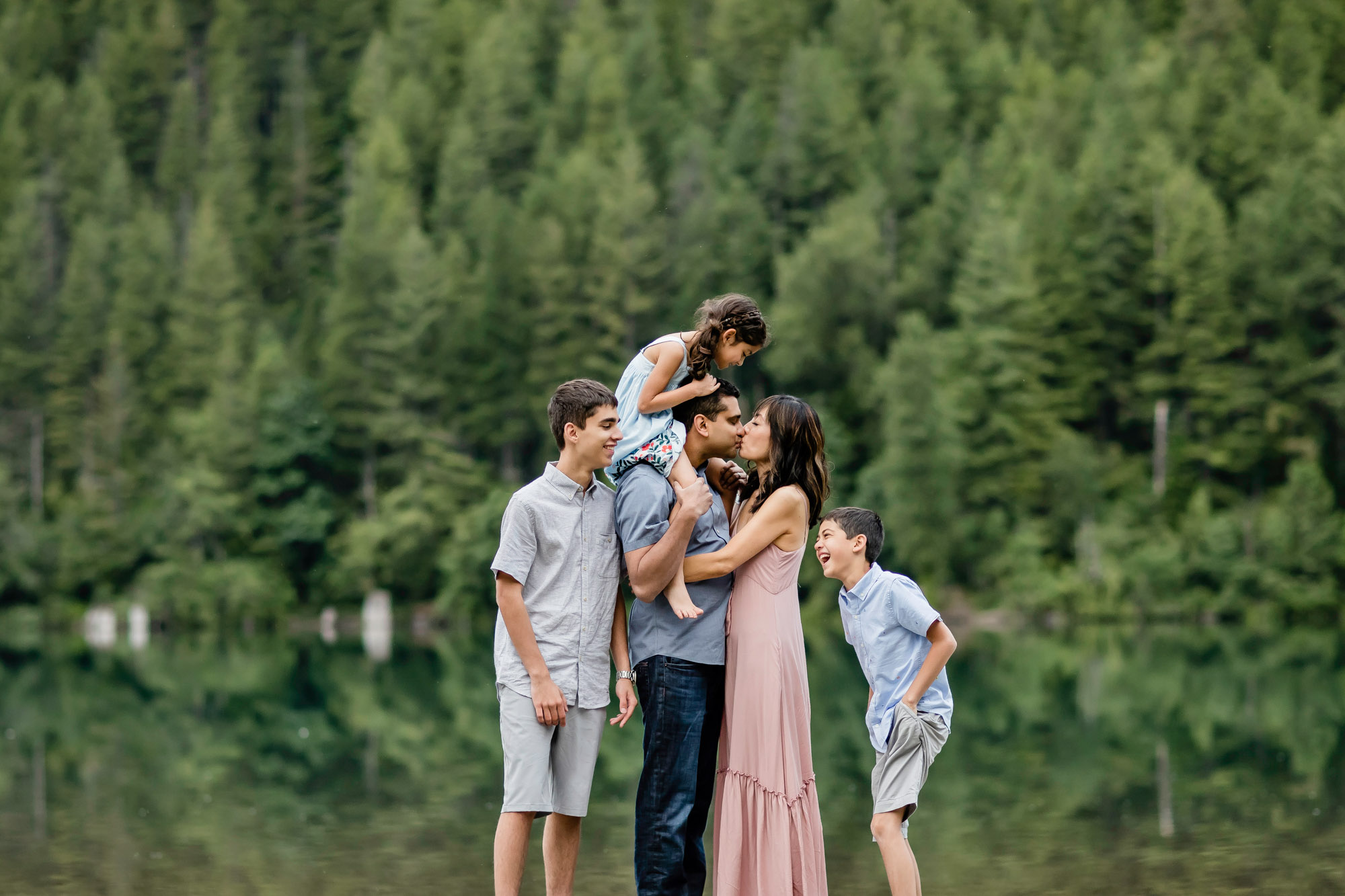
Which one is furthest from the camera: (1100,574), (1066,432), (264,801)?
(1066,432)

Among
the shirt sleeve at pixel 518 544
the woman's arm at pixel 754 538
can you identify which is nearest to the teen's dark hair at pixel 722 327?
the woman's arm at pixel 754 538

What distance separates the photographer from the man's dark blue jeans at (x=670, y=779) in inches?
252

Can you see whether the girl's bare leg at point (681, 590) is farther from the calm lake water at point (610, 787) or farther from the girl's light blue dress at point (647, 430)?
the calm lake water at point (610, 787)

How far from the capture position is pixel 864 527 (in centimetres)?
693

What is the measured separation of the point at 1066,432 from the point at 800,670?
4976cm

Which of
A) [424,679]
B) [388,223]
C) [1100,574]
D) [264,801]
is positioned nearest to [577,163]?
[388,223]

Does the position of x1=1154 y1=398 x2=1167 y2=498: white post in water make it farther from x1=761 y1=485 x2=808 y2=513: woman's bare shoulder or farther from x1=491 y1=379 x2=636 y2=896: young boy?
x1=491 y1=379 x2=636 y2=896: young boy

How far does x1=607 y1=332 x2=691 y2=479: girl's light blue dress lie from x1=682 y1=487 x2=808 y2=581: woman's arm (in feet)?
1.35

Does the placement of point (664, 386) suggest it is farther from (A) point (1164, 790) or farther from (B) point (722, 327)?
(A) point (1164, 790)

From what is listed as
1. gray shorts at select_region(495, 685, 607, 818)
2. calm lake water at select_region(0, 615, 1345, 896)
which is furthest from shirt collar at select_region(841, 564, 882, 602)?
calm lake water at select_region(0, 615, 1345, 896)

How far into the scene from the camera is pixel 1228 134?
65188 millimetres

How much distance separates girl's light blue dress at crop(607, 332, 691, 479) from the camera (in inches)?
263

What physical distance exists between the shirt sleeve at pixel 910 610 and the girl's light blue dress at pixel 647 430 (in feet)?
3.59

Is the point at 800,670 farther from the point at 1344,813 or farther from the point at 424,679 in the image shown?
the point at 424,679
